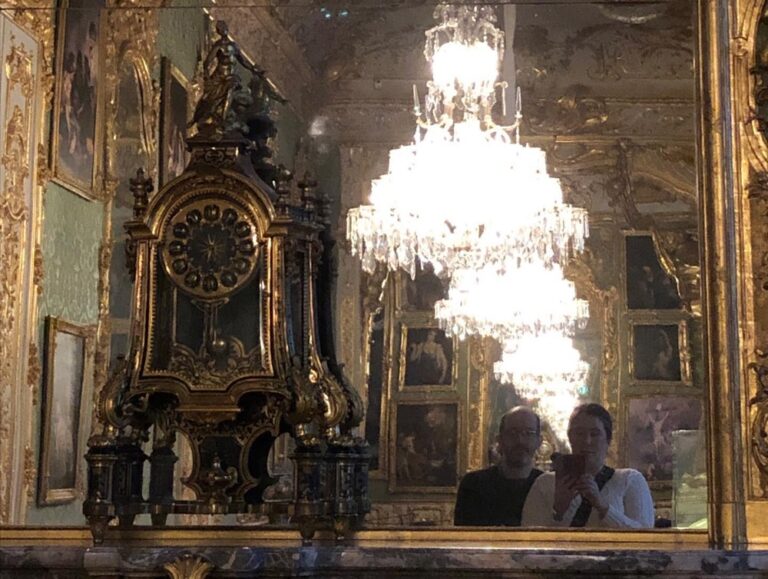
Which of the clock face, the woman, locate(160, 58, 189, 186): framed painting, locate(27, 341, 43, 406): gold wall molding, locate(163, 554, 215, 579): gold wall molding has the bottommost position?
locate(163, 554, 215, 579): gold wall molding

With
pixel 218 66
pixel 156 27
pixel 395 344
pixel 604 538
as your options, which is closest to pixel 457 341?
pixel 395 344

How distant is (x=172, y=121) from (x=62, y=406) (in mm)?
1274

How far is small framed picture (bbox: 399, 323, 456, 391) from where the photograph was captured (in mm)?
5641

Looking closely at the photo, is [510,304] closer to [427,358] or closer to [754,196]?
[427,358]

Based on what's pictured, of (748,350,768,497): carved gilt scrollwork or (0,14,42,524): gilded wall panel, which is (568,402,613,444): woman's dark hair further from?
(0,14,42,524): gilded wall panel

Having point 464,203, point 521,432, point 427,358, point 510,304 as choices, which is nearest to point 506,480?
point 521,432

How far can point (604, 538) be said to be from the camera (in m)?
5.27

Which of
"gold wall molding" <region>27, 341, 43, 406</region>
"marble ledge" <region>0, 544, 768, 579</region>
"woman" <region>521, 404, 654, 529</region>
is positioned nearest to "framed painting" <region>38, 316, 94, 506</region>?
"gold wall molding" <region>27, 341, 43, 406</region>

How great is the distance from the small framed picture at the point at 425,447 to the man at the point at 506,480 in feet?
0.30

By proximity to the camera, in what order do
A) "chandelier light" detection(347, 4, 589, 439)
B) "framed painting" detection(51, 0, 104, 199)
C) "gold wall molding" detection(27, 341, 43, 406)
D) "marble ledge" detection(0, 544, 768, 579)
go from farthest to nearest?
"framed painting" detection(51, 0, 104, 199) → "gold wall molding" detection(27, 341, 43, 406) → "chandelier light" detection(347, 4, 589, 439) → "marble ledge" detection(0, 544, 768, 579)

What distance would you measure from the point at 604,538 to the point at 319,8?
245 cm

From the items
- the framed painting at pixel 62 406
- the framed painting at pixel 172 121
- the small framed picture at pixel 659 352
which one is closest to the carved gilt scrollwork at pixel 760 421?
the small framed picture at pixel 659 352

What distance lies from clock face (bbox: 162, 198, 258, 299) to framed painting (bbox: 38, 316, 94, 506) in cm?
55

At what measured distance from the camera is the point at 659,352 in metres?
5.50
